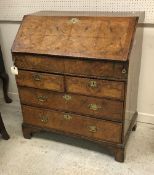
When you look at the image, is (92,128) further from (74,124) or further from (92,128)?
(74,124)

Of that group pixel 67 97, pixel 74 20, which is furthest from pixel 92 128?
pixel 74 20

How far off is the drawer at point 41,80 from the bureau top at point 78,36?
181 mm

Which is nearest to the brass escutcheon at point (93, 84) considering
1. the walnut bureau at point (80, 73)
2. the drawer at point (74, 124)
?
the walnut bureau at point (80, 73)

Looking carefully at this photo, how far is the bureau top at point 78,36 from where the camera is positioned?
1575 millimetres

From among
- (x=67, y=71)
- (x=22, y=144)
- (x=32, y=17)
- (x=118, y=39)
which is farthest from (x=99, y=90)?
(x=22, y=144)

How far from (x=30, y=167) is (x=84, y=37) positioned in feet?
3.46

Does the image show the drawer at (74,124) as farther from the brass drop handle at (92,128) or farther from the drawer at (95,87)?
the drawer at (95,87)

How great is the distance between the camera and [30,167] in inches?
73.1

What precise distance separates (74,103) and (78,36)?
49 cm

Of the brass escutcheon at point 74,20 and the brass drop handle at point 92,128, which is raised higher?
the brass escutcheon at point 74,20

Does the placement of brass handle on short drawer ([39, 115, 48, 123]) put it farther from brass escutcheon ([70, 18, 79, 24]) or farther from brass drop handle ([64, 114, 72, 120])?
brass escutcheon ([70, 18, 79, 24])

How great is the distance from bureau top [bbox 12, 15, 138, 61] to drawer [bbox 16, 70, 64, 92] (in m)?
0.18

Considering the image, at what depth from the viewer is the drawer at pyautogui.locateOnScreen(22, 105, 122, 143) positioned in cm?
179

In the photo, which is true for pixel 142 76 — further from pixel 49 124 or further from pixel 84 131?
pixel 49 124
